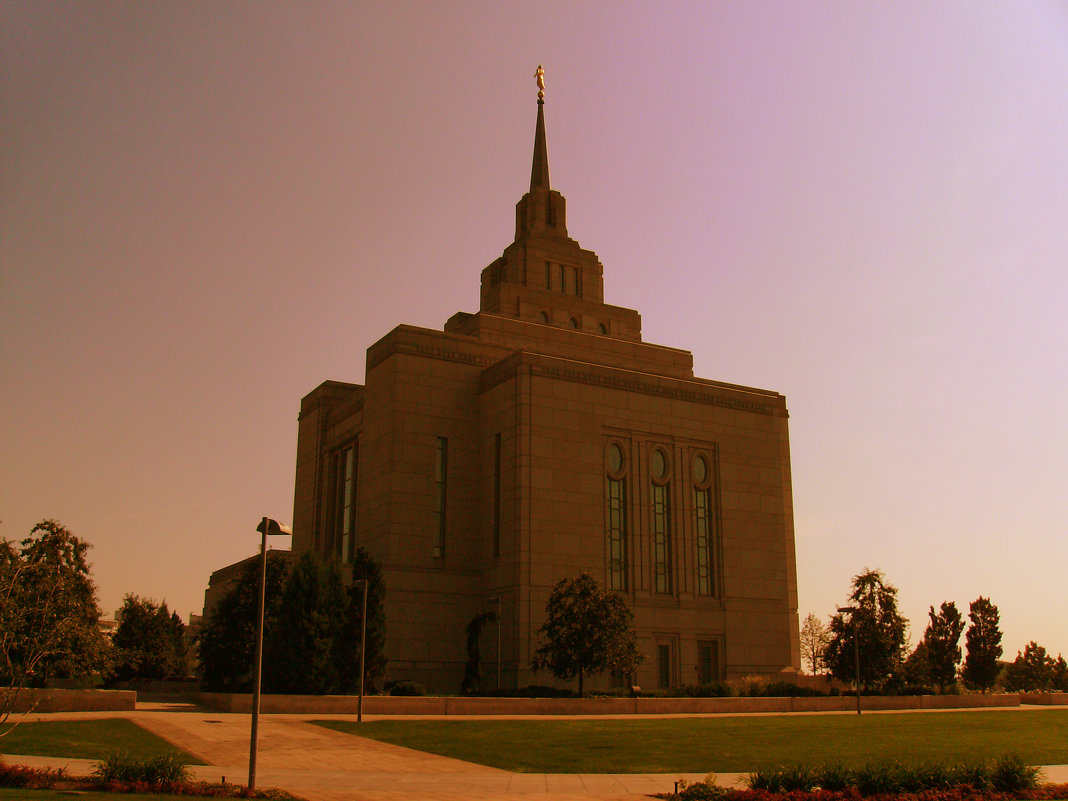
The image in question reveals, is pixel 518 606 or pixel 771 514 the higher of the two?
pixel 771 514

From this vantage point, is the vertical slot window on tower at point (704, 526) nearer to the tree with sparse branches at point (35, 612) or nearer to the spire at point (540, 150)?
the spire at point (540, 150)

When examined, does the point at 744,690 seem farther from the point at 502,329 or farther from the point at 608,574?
the point at 502,329

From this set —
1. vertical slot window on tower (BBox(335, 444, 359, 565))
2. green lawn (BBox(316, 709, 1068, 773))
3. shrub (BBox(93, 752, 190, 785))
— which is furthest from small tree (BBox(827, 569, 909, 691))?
shrub (BBox(93, 752, 190, 785))

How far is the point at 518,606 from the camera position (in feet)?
170

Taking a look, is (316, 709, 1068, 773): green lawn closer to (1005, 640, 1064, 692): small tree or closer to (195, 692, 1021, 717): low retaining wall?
(195, 692, 1021, 717): low retaining wall

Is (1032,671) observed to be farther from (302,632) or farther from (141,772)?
(141,772)

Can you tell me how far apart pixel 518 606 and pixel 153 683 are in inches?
830

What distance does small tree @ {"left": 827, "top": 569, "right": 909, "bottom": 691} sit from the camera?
5322 centimetres

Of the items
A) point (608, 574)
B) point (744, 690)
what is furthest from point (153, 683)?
point (744, 690)

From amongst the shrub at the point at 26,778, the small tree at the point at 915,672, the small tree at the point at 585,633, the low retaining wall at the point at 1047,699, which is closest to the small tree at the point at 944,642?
the small tree at the point at 915,672

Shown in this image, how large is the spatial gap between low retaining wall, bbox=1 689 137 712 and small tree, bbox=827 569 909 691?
3448 cm

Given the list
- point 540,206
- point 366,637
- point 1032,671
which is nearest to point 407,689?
point 366,637

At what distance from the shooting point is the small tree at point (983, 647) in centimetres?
7338

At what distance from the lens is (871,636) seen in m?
53.2
